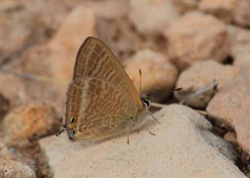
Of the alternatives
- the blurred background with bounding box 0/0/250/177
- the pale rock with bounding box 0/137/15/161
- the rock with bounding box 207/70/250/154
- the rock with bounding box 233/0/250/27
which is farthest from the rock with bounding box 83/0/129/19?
the pale rock with bounding box 0/137/15/161

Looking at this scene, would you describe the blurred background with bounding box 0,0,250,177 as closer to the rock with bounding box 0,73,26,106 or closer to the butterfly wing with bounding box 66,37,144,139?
the rock with bounding box 0,73,26,106

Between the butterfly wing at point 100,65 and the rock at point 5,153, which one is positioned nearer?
the butterfly wing at point 100,65

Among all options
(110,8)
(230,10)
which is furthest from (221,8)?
(110,8)

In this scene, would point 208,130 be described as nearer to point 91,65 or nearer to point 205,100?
point 205,100

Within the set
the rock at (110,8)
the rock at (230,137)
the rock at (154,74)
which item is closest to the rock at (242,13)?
the rock at (154,74)

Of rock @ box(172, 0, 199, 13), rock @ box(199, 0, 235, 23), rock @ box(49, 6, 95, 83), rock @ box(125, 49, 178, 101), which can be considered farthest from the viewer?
rock @ box(172, 0, 199, 13)

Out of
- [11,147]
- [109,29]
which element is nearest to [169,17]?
[109,29]

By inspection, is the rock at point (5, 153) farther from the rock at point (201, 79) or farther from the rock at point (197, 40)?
the rock at point (197, 40)
